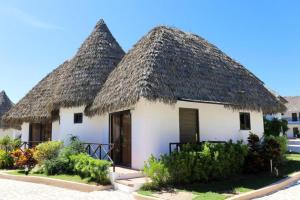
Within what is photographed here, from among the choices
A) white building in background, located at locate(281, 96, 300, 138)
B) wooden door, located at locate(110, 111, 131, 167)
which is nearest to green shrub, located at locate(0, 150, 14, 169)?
wooden door, located at locate(110, 111, 131, 167)

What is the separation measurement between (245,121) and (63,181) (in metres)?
9.53

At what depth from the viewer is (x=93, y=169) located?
35.0ft

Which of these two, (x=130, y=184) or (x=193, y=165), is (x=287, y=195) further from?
(x=130, y=184)

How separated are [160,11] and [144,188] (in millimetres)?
8439

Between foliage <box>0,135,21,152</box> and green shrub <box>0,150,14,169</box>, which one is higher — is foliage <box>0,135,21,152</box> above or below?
above

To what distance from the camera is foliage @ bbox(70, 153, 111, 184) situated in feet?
34.3

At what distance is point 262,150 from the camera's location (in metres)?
12.6

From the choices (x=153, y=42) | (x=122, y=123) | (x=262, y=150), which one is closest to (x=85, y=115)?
(x=122, y=123)

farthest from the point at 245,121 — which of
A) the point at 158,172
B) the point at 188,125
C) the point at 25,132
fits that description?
the point at 25,132

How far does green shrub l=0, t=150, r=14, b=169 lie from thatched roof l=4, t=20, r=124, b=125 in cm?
276

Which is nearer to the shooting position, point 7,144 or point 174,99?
point 174,99

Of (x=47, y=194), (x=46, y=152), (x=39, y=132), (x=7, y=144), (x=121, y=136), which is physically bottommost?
(x=47, y=194)

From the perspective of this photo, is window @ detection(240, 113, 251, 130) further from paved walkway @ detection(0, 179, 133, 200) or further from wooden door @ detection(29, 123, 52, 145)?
wooden door @ detection(29, 123, 52, 145)

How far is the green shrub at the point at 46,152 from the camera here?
13156 mm
